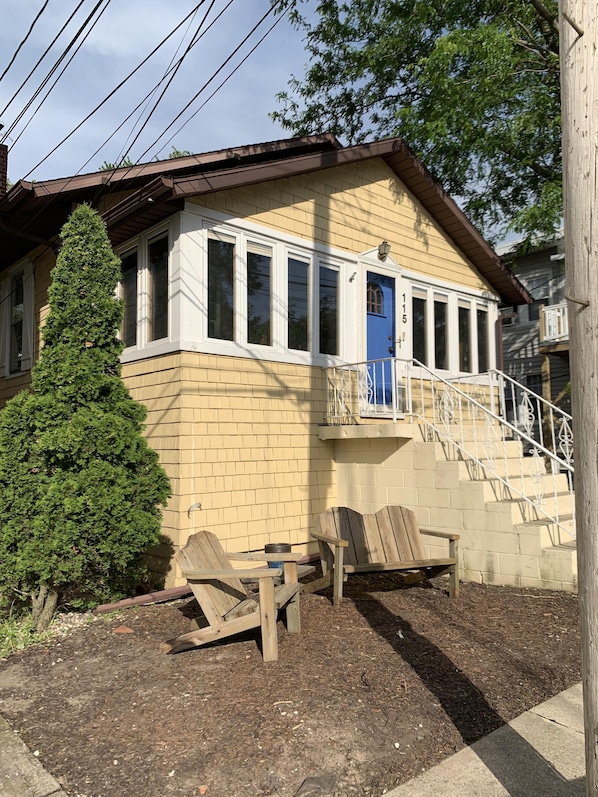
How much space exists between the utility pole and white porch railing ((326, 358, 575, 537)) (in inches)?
164

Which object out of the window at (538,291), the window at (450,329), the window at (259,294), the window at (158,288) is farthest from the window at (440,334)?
the window at (538,291)

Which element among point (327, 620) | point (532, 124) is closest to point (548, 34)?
point (532, 124)

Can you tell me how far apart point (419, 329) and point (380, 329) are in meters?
1.12

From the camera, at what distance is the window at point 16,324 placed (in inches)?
428

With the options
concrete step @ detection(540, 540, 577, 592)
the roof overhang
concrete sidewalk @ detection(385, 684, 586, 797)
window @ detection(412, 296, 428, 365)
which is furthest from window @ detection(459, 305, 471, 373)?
concrete sidewalk @ detection(385, 684, 586, 797)

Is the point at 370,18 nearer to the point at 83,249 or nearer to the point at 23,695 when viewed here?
the point at 83,249

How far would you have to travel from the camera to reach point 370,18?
19.1 m

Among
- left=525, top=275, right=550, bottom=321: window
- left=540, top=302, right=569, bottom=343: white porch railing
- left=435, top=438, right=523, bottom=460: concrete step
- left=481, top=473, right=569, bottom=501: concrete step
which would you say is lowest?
left=481, top=473, right=569, bottom=501: concrete step

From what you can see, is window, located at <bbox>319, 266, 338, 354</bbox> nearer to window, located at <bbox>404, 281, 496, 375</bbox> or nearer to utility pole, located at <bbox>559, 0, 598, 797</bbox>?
window, located at <bbox>404, 281, 496, 375</bbox>

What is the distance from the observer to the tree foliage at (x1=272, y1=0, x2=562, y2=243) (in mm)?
13516

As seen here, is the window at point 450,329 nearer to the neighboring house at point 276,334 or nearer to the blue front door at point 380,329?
the neighboring house at point 276,334

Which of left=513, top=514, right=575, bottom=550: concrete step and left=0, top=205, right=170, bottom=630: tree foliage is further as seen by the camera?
left=513, top=514, right=575, bottom=550: concrete step

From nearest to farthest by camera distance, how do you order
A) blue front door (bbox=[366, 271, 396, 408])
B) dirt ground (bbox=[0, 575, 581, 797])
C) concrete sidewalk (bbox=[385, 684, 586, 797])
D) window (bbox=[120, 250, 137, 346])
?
concrete sidewalk (bbox=[385, 684, 586, 797]) < dirt ground (bbox=[0, 575, 581, 797]) < window (bbox=[120, 250, 137, 346]) < blue front door (bbox=[366, 271, 396, 408])

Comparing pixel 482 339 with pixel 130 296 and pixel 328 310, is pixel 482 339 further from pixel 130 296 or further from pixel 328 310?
pixel 130 296
